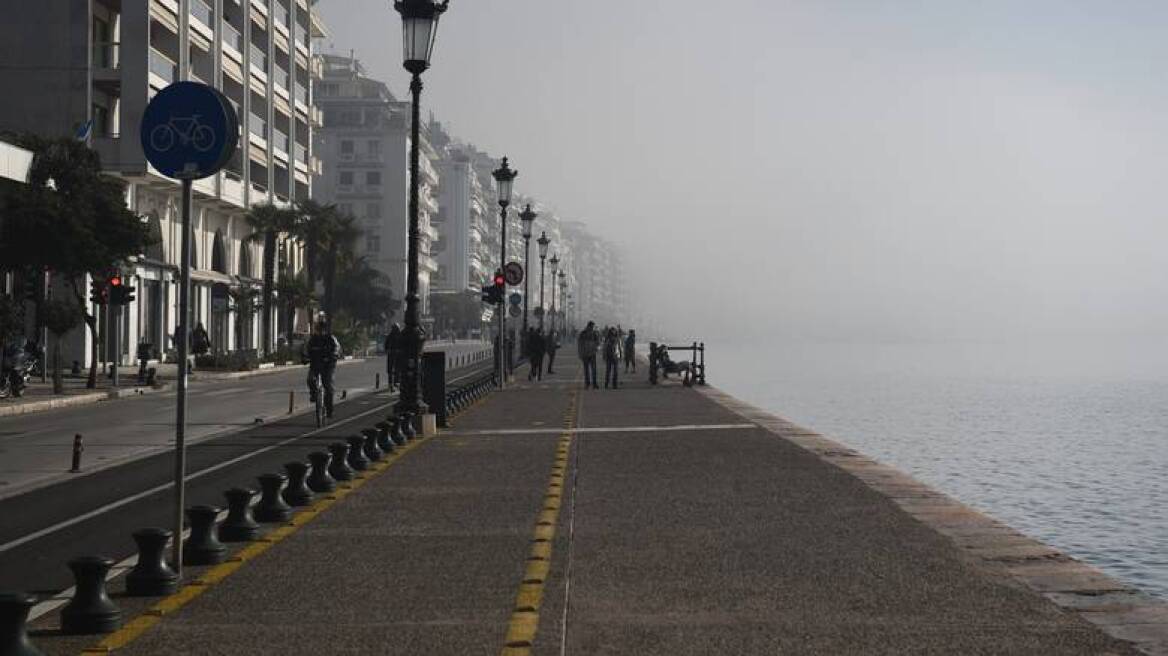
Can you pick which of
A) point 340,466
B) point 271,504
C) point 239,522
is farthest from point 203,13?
point 239,522

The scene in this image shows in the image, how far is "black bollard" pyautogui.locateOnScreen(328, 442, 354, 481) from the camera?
15.0 metres

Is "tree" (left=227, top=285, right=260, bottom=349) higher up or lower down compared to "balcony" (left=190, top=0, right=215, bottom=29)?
lower down

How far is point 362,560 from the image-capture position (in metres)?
9.59

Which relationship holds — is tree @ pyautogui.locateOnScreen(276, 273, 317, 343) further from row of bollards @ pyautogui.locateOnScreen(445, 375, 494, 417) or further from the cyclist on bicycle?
the cyclist on bicycle

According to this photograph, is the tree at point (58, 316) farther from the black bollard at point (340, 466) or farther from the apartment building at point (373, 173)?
the apartment building at point (373, 173)

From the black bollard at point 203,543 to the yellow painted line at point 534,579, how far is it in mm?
1954

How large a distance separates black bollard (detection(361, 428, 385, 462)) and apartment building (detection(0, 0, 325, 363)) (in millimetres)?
28569

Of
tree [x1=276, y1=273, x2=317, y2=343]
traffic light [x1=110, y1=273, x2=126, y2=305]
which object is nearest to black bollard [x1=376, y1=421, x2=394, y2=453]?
traffic light [x1=110, y1=273, x2=126, y2=305]

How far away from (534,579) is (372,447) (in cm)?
862

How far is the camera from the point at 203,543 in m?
9.48

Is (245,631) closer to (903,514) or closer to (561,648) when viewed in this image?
(561,648)

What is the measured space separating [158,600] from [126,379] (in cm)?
3892

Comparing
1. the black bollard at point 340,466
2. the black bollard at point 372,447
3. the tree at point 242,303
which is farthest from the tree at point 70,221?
the tree at point 242,303

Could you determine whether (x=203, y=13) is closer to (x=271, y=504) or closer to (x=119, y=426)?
(x=119, y=426)
